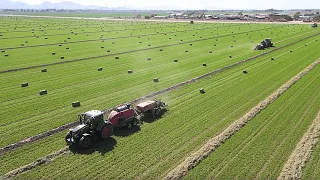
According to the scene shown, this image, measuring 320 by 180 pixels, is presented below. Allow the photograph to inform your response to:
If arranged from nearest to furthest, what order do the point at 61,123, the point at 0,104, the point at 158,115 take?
the point at 61,123 < the point at 158,115 < the point at 0,104

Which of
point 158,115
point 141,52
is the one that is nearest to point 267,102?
point 158,115

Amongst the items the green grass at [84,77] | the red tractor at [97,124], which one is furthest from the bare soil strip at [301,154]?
the green grass at [84,77]

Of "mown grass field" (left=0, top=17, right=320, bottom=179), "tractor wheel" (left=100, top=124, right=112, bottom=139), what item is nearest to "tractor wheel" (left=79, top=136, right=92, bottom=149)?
"mown grass field" (left=0, top=17, right=320, bottom=179)

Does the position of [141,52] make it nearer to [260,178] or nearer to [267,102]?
[267,102]

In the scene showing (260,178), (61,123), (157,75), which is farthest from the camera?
(157,75)

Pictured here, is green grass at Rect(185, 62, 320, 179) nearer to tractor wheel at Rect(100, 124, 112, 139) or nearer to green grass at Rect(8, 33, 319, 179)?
green grass at Rect(8, 33, 319, 179)

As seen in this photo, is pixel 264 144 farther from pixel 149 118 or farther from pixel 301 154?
pixel 149 118

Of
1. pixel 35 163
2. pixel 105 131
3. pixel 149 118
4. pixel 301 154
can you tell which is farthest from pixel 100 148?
pixel 301 154

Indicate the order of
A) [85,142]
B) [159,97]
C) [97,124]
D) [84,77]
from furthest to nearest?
[84,77], [159,97], [97,124], [85,142]
